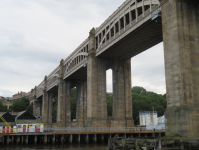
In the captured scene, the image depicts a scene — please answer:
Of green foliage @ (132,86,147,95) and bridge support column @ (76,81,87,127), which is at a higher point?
green foliage @ (132,86,147,95)

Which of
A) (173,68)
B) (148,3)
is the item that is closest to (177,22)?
(173,68)

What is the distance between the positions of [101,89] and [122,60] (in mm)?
9255

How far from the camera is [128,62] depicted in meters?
59.4

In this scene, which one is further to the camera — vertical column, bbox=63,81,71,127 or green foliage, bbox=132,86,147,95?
green foliage, bbox=132,86,147,95

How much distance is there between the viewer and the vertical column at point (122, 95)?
185ft

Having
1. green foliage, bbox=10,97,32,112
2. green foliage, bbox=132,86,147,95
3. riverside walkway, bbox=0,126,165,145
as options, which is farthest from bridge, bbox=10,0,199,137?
green foliage, bbox=132,86,147,95

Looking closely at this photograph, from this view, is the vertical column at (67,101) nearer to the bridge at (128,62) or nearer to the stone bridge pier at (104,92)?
the bridge at (128,62)

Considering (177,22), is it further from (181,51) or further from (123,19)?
(123,19)

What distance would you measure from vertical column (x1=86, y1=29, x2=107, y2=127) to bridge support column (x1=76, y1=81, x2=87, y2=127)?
80.0 ft

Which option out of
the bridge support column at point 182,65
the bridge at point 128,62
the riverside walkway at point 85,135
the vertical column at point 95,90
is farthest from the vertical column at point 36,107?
the bridge support column at point 182,65

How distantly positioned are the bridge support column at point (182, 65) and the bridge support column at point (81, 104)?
52.2 metres

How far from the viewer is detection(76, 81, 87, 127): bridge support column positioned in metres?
Result: 79.1

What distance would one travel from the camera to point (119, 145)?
87.4 ft

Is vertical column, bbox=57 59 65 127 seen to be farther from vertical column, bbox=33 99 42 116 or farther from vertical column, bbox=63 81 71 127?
vertical column, bbox=33 99 42 116
